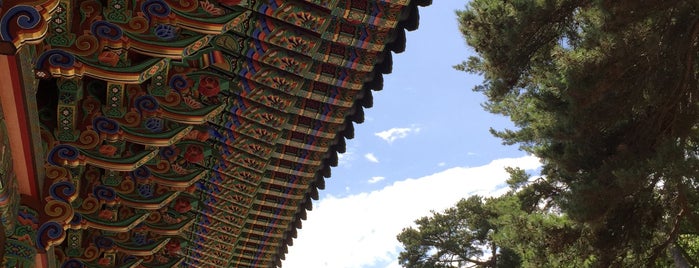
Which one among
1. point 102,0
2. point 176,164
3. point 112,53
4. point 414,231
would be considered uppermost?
point 102,0

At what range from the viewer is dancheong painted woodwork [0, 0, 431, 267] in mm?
3555

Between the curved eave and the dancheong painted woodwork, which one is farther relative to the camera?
the curved eave

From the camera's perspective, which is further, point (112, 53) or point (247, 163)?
point (247, 163)

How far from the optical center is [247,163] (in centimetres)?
745

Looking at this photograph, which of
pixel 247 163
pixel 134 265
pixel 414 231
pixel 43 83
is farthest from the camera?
pixel 414 231

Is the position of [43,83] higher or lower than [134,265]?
higher

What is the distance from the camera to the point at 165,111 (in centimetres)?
456

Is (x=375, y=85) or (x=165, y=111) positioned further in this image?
(x=375, y=85)

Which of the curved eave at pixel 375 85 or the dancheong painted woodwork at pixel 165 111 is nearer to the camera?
the dancheong painted woodwork at pixel 165 111

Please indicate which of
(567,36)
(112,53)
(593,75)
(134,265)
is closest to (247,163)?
(134,265)

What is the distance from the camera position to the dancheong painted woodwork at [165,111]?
355 cm

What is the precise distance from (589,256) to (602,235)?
42 centimetres

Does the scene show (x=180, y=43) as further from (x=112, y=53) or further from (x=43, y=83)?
(x=43, y=83)

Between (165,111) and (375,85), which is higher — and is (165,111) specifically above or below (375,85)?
below
